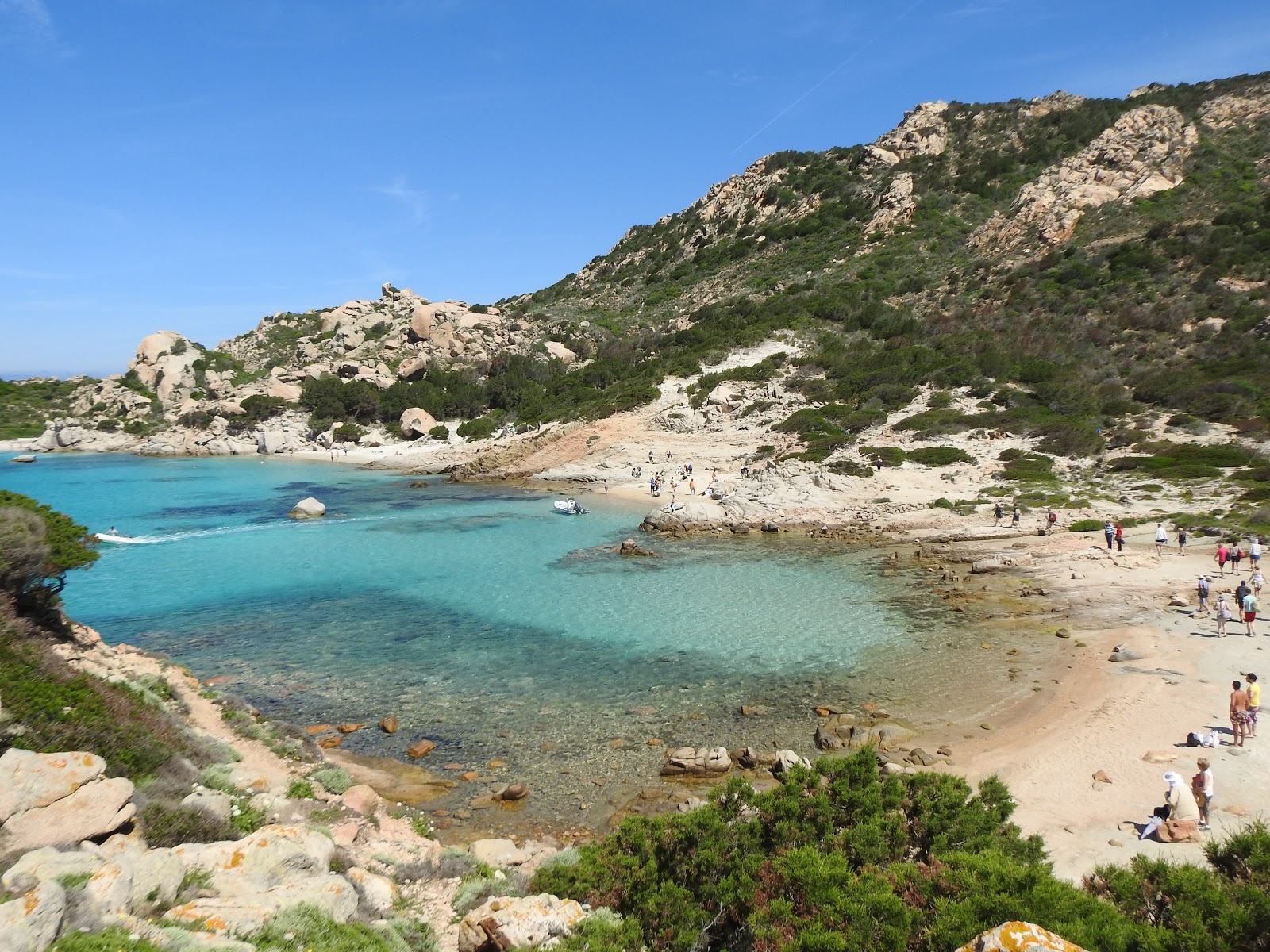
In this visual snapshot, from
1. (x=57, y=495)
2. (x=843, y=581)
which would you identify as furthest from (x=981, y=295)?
(x=57, y=495)

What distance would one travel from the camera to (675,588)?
80.7 ft

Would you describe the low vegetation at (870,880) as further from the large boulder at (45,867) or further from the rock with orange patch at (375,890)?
the large boulder at (45,867)

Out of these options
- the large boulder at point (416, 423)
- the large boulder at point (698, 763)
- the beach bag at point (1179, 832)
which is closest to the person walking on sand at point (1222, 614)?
the beach bag at point (1179, 832)

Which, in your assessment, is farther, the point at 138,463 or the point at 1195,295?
the point at 138,463

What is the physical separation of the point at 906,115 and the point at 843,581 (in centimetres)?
9590

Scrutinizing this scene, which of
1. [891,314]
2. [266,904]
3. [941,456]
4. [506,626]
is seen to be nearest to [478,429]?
[891,314]

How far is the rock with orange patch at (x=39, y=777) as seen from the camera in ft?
20.7

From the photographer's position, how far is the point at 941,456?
3859 cm

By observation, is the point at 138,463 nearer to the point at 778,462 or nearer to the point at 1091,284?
the point at 778,462

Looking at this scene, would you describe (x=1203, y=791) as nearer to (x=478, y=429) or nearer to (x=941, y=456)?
(x=941, y=456)

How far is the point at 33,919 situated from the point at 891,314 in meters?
66.0

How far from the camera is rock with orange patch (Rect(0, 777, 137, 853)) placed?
6.14 meters

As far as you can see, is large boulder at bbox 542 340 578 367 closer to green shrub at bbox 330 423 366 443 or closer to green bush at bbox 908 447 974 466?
green shrub at bbox 330 423 366 443

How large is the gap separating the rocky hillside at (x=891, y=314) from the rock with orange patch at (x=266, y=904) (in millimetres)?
38469
